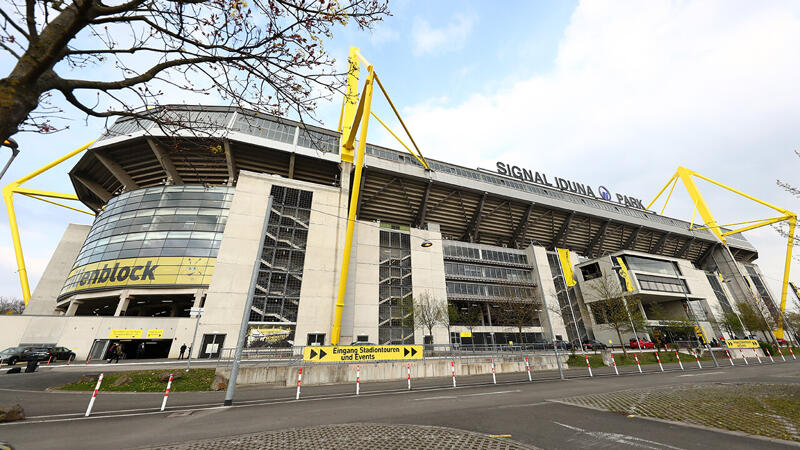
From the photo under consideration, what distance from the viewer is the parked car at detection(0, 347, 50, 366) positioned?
23.0 meters

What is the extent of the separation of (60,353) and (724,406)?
44.4 m

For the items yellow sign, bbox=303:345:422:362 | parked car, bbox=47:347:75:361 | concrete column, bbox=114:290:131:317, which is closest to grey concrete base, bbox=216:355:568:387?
yellow sign, bbox=303:345:422:362

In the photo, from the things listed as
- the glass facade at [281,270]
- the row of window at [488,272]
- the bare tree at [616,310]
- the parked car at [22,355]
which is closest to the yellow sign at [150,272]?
the glass facade at [281,270]

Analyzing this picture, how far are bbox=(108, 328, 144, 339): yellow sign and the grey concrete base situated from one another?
23029 mm

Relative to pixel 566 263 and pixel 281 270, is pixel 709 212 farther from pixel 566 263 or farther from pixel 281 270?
pixel 281 270

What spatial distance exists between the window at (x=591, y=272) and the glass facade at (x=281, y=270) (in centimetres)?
4713

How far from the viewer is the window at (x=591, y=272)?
48344mm

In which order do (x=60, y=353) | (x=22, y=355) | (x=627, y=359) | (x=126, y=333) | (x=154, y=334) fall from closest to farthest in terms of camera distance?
(x=22, y=355)
(x=627, y=359)
(x=60, y=353)
(x=126, y=333)
(x=154, y=334)

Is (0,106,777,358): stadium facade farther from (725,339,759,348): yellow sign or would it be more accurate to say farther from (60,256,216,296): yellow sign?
(725,339,759,348): yellow sign

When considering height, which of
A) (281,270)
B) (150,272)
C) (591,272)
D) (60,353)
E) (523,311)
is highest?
(591,272)

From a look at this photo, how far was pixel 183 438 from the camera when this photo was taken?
562 cm

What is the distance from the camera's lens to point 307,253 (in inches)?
1316

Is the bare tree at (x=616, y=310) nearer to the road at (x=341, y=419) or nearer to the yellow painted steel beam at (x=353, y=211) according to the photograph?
the road at (x=341, y=419)

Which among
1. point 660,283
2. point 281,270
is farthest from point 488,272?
point 281,270
